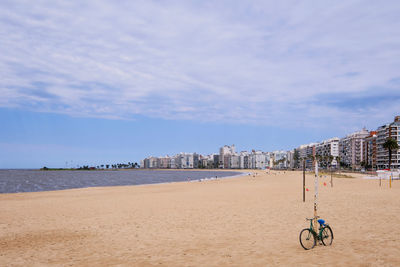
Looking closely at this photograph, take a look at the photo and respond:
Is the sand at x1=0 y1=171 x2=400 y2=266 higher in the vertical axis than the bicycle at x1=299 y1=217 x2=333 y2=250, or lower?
lower

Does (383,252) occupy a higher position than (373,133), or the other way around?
(373,133)

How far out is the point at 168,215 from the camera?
64.4ft

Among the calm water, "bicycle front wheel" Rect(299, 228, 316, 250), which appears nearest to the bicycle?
"bicycle front wheel" Rect(299, 228, 316, 250)

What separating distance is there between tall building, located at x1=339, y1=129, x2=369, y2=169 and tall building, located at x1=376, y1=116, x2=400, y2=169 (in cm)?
2462

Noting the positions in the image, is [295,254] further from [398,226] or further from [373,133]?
[373,133]

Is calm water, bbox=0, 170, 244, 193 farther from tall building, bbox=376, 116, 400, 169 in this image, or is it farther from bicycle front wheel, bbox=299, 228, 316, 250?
tall building, bbox=376, 116, 400, 169

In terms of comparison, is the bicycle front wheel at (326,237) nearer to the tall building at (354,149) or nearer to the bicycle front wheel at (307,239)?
the bicycle front wheel at (307,239)

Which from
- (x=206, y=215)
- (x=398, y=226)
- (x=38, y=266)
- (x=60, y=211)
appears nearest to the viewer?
(x=38, y=266)

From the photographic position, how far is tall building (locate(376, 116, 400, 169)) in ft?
428

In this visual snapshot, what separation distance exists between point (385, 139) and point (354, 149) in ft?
139

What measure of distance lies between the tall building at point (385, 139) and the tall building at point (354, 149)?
24624 mm

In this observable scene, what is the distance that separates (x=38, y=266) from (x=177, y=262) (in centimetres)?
416

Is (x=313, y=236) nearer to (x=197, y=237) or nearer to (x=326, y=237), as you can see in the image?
(x=326, y=237)

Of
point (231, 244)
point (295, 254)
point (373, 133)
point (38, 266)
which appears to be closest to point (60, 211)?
point (38, 266)
